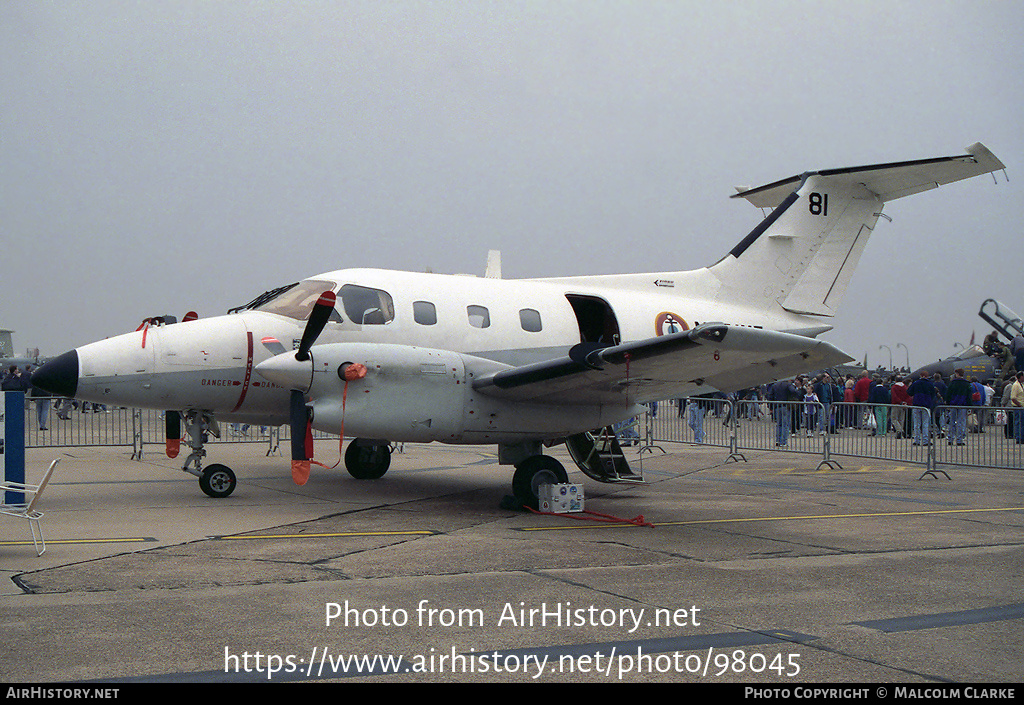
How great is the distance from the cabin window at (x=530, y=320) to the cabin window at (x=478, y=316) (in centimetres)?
53

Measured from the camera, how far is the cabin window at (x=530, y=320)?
1227 centimetres

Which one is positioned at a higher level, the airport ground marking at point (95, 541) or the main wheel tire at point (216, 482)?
the main wheel tire at point (216, 482)

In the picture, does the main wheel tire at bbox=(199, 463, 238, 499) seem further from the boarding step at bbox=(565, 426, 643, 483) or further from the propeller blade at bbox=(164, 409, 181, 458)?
the boarding step at bbox=(565, 426, 643, 483)

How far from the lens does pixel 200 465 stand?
11.8 m

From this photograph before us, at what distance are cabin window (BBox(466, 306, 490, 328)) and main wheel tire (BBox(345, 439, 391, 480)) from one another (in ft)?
11.6

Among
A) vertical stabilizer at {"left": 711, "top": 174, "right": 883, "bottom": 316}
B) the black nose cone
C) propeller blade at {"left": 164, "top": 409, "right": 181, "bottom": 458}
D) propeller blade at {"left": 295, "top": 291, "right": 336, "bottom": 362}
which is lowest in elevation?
propeller blade at {"left": 164, "top": 409, "right": 181, "bottom": 458}

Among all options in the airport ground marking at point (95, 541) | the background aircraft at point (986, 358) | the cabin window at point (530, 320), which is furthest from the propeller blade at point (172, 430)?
the background aircraft at point (986, 358)

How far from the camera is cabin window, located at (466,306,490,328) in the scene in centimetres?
1185

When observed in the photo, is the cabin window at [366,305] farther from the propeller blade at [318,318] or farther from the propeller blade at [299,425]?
the propeller blade at [299,425]

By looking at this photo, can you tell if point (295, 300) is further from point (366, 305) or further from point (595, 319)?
point (595, 319)

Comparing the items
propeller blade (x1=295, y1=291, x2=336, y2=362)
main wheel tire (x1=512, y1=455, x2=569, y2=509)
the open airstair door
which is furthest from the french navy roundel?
propeller blade (x1=295, y1=291, x2=336, y2=362)

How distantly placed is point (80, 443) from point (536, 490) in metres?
14.5

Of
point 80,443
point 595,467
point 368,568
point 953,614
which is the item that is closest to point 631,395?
point 595,467
